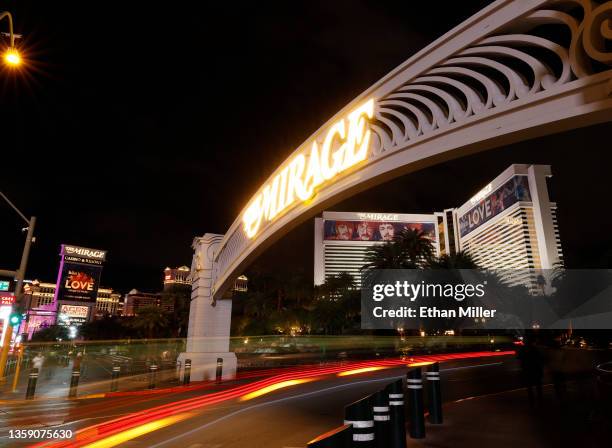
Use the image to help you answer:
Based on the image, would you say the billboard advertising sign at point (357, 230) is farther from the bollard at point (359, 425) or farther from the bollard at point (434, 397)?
the bollard at point (359, 425)

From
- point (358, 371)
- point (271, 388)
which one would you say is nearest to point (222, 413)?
point (271, 388)

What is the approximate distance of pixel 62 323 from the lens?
98312 mm

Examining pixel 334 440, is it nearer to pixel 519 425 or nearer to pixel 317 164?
pixel 519 425

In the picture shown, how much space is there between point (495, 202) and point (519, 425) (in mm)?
169450

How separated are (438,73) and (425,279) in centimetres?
3505

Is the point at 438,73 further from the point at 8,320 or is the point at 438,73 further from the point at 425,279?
the point at 425,279

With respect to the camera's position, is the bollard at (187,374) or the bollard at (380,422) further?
the bollard at (187,374)

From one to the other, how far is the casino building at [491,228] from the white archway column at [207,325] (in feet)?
340

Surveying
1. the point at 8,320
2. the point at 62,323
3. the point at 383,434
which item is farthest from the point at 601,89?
the point at 62,323

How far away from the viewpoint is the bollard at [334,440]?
9.28 ft

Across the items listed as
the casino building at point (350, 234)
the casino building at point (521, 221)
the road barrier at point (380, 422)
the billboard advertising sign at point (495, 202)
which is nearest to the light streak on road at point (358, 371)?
the road barrier at point (380, 422)

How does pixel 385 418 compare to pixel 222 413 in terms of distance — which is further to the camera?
pixel 222 413

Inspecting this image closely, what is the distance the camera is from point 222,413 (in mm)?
9750

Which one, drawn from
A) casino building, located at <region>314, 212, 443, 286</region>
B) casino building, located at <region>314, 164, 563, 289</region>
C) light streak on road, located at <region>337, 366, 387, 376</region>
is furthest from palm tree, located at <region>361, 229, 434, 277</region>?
casino building, located at <region>314, 212, 443, 286</region>
